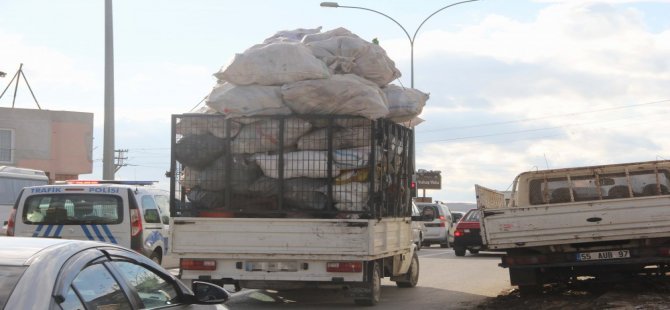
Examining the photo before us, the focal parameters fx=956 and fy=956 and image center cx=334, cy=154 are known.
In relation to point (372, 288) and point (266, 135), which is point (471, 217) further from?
point (266, 135)

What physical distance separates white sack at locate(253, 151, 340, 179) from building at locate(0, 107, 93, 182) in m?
39.3

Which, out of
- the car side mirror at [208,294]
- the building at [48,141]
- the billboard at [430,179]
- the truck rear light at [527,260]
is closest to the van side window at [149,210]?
the truck rear light at [527,260]

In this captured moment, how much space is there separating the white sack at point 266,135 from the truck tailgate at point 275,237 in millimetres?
927

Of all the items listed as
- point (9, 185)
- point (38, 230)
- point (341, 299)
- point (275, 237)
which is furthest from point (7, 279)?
point (9, 185)

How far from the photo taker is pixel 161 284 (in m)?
5.57

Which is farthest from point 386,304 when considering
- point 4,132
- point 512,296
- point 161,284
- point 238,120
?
point 4,132

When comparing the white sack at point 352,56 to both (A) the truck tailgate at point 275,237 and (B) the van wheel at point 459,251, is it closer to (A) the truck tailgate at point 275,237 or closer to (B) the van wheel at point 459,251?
(A) the truck tailgate at point 275,237

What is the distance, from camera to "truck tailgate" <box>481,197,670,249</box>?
12.4m

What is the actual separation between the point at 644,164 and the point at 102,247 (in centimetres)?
1050

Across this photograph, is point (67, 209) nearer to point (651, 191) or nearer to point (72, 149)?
point (651, 191)

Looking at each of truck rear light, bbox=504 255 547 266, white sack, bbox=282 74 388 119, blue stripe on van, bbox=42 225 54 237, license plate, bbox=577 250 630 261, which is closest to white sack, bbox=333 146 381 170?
white sack, bbox=282 74 388 119

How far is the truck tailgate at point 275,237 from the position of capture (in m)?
11.4

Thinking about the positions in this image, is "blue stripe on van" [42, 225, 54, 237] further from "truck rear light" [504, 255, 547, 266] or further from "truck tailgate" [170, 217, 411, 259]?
"truck rear light" [504, 255, 547, 266]

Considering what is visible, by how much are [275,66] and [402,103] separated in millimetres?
2059
